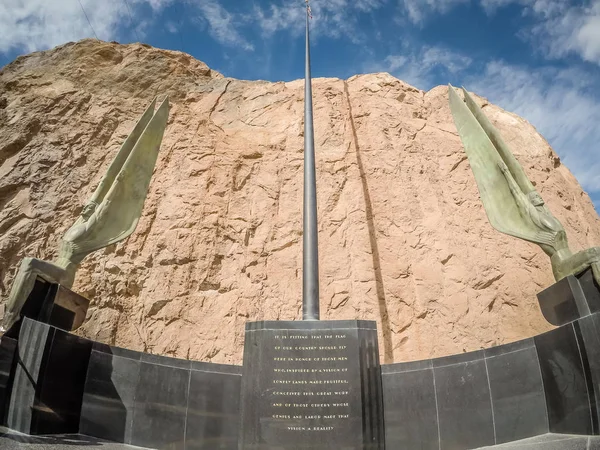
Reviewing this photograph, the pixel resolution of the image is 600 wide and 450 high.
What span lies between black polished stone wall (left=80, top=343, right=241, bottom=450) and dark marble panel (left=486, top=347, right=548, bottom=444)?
3918 millimetres

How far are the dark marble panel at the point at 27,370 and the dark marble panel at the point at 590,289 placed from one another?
716cm

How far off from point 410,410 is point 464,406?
2.62 feet

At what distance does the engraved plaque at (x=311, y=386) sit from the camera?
251 inches

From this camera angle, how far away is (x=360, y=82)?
16938 millimetres

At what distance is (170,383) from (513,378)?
5.17m

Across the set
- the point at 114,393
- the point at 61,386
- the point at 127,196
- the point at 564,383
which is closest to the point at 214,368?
the point at 114,393

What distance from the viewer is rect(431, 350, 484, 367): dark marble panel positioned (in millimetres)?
7109

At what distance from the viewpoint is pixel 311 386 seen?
666cm

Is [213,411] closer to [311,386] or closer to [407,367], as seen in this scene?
[311,386]

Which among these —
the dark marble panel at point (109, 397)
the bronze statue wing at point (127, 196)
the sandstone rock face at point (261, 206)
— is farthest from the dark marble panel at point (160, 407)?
the sandstone rock face at point (261, 206)

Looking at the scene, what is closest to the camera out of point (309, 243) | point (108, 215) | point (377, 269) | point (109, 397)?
point (109, 397)

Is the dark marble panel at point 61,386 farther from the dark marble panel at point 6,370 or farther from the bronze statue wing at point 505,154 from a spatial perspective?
the bronze statue wing at point 505,154

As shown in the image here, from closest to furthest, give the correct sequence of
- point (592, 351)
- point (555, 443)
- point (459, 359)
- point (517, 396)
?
point (555, 443) → point (592, 351) → point (517, 396) → point (459, 359)

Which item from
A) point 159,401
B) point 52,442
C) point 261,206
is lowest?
point 52,442
